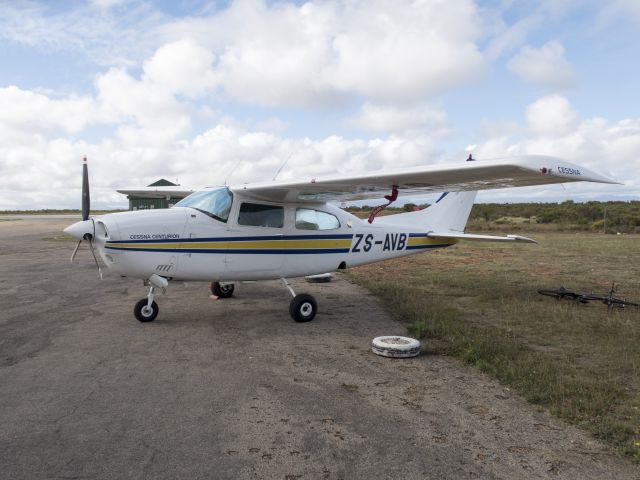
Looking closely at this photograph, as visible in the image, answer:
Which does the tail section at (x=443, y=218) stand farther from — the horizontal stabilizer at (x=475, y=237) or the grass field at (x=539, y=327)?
the grass field at (x=539, y=327)

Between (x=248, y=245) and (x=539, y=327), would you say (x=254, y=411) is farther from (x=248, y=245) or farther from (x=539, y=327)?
(x=539, y=327)

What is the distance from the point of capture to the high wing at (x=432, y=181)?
5566 millimetres

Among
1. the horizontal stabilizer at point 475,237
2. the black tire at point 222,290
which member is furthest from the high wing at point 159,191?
the horizontal stabilizer at point 475,237

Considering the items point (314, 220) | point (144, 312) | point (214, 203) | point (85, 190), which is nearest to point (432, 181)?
point (314, 220)

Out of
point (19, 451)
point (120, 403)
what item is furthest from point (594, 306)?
point (19, 451)

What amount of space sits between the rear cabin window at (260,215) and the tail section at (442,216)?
8.74 feet

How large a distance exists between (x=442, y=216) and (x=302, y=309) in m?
4.78

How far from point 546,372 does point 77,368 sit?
17.3 ft

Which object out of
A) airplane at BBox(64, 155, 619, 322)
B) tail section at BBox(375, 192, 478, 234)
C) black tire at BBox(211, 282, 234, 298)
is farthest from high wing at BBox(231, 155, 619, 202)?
black tire at BBox(211, 282, 234, 298)

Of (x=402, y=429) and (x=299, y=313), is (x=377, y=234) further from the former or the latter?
(x=402, y=429)

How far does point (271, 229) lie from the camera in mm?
8375

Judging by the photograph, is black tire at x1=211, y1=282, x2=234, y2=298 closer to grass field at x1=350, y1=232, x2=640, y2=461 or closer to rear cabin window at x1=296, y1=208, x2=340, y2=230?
rear cabin window at x1=296, y1=208, x2=340, y2=230

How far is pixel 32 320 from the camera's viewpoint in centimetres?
777

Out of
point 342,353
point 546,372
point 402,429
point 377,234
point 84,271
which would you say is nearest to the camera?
point 402,429
